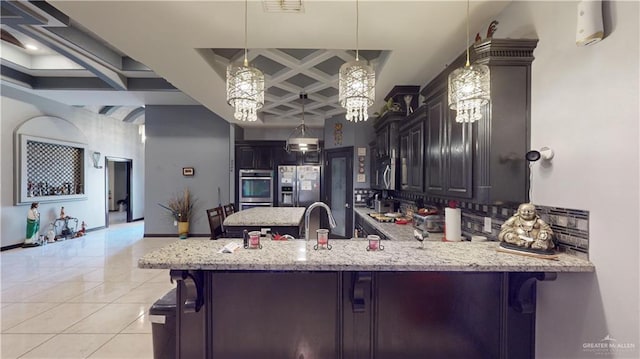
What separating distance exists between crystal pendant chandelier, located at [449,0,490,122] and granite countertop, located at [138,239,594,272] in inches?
32.9

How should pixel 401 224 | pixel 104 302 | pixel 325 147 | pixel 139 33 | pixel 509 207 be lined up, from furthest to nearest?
pixel 325 147, pixel 401 224, pixel 104 302, pixel 139 33, pixel 509 207

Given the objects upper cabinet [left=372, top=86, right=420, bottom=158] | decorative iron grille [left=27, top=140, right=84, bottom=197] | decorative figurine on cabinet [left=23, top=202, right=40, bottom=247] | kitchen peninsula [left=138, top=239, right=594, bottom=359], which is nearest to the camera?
kitchen peninsula [left=138, top=239, right=594, bottom=359]

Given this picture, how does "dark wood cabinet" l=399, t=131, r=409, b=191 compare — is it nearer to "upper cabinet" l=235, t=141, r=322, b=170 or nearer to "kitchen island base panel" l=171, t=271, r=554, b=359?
"kitchen island base panel" l=171, t=271, r=554, b=359

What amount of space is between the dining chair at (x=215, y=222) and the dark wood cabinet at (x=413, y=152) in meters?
2.53

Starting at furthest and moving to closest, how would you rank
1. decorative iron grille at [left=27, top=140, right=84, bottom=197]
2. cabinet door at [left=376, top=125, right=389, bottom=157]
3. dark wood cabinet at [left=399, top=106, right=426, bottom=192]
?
decorative iron grille at [left=27, top=140, right=84, bottom=197]
cabinet door at [left=376, top=125, right=389, bottom=157]
dark wood cabinet at [left=399, top=106, right=426, bottom=192]

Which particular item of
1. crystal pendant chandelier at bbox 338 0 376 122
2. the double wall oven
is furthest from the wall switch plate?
the double wall oven

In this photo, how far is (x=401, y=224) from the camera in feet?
11.2

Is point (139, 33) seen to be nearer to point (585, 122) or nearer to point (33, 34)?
point (33, 34)

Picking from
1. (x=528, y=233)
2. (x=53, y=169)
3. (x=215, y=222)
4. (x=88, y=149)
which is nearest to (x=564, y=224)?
(x=528, y=233)

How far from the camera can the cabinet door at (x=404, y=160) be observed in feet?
10.4

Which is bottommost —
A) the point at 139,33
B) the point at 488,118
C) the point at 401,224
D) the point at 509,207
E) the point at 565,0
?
the point at 401,224

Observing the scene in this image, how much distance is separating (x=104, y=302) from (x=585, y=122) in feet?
14.7

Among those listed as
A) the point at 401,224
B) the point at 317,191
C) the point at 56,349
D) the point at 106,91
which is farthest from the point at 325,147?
the point at 56,349

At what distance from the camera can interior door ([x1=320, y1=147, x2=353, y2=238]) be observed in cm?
560
